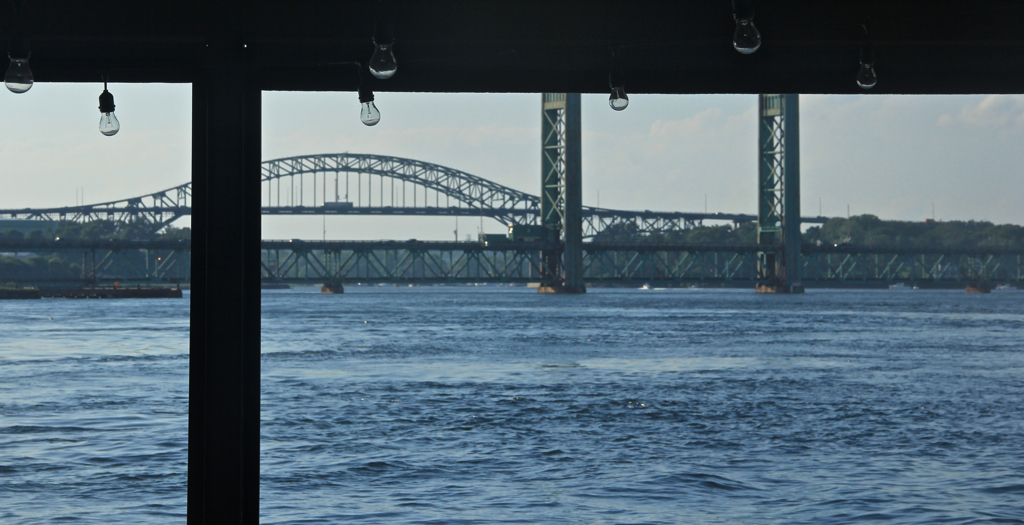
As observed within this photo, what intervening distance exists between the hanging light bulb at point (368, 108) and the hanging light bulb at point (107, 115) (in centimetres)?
144

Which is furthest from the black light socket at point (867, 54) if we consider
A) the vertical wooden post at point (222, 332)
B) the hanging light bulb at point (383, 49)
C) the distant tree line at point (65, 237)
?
the distant tree line at point (65, 237)

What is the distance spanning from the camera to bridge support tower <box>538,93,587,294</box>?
11181 cm

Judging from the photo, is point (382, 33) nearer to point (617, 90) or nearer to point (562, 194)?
point (617, 90)

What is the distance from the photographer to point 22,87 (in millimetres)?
5281

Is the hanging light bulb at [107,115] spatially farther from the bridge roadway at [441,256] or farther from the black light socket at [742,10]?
the bridge roadway at [441,256]

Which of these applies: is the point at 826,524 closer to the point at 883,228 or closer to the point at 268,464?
the point at 268,464

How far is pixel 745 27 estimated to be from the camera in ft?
16.6

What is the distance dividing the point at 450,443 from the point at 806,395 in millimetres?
10366

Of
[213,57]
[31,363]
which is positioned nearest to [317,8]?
[213,57]

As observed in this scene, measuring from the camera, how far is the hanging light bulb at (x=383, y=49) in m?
5.20

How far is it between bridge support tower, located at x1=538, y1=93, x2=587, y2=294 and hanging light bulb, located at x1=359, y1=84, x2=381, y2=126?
10418 centimetres

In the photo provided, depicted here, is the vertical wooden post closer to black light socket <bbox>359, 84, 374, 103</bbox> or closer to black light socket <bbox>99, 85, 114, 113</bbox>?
black light socket <bbox>359, 84, 374, 103</bbox>

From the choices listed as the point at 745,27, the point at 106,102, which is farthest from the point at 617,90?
the point at 106,102

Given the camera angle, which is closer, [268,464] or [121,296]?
[268,464]
